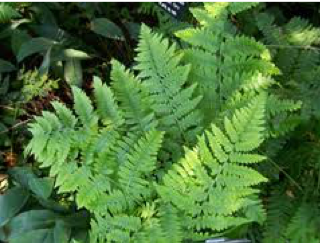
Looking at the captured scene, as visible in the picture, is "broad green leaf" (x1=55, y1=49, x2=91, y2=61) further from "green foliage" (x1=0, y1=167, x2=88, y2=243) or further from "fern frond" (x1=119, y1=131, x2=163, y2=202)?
"fern frond" (x1=119, y1=131, x2=163, y2=202)

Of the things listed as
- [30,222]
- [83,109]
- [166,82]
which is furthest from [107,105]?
[30,222]

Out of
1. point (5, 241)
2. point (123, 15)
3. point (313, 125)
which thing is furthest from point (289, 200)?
point (123, 15)

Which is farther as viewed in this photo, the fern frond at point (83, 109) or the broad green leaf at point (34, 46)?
the broad green leaf at point (34, 46)

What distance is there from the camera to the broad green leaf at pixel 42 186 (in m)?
1.86

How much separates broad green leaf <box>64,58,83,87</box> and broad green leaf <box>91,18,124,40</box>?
7.6 inches

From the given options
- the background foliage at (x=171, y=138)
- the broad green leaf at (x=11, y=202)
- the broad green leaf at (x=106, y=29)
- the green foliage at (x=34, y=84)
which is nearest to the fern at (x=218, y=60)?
the background foliage at (x=171, y=138)

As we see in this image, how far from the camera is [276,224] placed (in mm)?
1856

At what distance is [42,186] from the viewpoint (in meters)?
1.88

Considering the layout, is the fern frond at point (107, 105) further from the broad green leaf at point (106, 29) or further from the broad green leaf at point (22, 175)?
the broad green leaf at point (106, 29)

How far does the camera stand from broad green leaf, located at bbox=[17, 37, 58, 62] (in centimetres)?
223

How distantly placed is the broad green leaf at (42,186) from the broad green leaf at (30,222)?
7 cm

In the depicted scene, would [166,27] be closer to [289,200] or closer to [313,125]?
[313,125]

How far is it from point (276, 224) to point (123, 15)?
140cm

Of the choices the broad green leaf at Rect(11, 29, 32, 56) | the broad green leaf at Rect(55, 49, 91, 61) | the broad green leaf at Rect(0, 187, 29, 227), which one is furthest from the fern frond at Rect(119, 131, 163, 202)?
the broad green leaf at Rect(11, 29, 32, 56)
